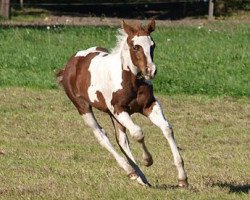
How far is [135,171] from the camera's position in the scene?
8859 mm

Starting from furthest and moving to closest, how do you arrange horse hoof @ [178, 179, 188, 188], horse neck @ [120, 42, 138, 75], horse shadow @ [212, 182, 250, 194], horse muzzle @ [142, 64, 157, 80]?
1. horse shadow @ [212, 182, 250, 194]
2. horse hoof @ [178, 179, 188, 188]
3. horse neck @ [120, 42, 138, 75]
4. horse muzzle @ [142, 64, 157, 80]

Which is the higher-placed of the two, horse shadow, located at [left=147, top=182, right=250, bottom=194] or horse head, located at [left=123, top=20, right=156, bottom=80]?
horse head, located at [left=123, top=20, right=156, bottom=80]

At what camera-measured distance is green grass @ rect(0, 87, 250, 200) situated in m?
8.58

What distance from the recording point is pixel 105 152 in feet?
37.1

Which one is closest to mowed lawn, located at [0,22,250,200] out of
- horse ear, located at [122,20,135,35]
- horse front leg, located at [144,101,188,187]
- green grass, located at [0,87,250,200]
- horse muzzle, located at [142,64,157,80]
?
green grass, located at [0,87,250,200]

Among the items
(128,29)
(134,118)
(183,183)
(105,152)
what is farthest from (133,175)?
(134,118)

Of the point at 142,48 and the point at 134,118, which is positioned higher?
the point at 142,48

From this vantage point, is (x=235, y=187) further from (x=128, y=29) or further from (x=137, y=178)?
(x=128, y=29)

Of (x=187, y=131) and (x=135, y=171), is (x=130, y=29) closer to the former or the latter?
(x=135, y=171)

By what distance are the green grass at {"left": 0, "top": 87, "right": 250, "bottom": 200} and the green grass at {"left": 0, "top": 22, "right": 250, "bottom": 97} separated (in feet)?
2.93

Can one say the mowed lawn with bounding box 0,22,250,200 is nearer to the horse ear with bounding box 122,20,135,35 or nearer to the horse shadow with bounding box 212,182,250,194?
the horse shadow with bounding box 212,182,250,194

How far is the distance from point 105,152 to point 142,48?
3372 mm

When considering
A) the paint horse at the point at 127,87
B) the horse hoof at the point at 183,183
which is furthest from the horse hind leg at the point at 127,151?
the horse hoof at the point at 183,183

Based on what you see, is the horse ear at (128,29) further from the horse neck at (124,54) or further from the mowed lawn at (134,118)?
the mowed lawn at (134,118)
